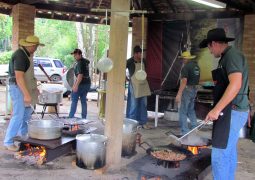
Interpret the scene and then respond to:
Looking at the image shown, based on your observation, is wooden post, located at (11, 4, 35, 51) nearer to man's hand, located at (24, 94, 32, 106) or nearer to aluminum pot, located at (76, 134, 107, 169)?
man's hand, located at (24, 94, 32, 106)

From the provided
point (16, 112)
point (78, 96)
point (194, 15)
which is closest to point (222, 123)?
point (16, 112)

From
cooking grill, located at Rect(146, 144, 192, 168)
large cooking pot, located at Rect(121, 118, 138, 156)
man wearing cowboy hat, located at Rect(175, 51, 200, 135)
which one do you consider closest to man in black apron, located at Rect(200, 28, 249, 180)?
cooking grill, located at Rect(146, 144, 192, 168)

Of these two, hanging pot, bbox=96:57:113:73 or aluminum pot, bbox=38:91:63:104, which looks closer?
hanging pot, bbox=96:57:113:73

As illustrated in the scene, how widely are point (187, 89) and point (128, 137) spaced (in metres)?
2.20

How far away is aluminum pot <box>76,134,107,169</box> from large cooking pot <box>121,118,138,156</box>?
593mm

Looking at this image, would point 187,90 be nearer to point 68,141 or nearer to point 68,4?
point 68,141

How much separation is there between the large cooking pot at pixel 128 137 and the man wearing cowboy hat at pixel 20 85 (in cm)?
162

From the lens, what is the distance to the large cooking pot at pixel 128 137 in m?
5.50

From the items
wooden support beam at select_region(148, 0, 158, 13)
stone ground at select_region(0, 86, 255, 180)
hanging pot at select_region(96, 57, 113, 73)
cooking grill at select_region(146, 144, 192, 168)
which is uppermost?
wooden support beam at select_region(148, 0, 158, 13)

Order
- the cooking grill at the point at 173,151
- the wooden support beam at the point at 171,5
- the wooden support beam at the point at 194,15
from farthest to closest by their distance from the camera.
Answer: the wooden support beam at the point at 171,5, the wooden support beam at the point at 194,15, the cooking grill at the point at 173,151

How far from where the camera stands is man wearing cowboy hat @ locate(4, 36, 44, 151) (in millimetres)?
5359

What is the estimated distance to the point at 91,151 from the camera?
4844 millimetres

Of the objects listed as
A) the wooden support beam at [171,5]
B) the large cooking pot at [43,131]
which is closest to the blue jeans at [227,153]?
the large cooking pot at [43,131]

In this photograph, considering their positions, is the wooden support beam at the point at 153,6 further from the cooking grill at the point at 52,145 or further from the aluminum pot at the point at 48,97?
the cooking grill at the point at 52,145
